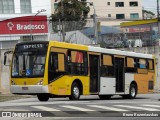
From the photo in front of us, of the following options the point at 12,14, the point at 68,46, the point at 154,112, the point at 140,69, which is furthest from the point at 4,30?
the point at 154,112

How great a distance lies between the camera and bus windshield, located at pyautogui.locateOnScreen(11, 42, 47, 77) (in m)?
23.5

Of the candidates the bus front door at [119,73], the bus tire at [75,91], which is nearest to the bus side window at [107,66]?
the bus front door at [119,73]

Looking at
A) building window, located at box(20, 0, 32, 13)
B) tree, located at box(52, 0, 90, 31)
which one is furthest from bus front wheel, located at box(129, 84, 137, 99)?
tree, located at box(52, 0, 90, 31)

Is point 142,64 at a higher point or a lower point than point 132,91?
higher

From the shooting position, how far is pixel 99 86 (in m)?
27.1

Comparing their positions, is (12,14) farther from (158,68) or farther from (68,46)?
(68,46)

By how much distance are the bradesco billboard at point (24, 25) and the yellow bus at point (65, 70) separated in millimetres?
37606

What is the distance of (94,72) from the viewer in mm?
26672

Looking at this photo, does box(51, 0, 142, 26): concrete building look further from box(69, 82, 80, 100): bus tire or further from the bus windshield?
the bus windshield

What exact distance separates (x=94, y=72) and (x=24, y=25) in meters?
44.3

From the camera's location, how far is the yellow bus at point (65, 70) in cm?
2356

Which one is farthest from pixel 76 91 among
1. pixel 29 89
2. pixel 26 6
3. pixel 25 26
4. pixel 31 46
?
pixel 26 6

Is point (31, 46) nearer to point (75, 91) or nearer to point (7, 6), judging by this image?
point (75, 91)

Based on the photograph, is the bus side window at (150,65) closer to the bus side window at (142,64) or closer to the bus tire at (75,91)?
the bus side window at (142,64)
